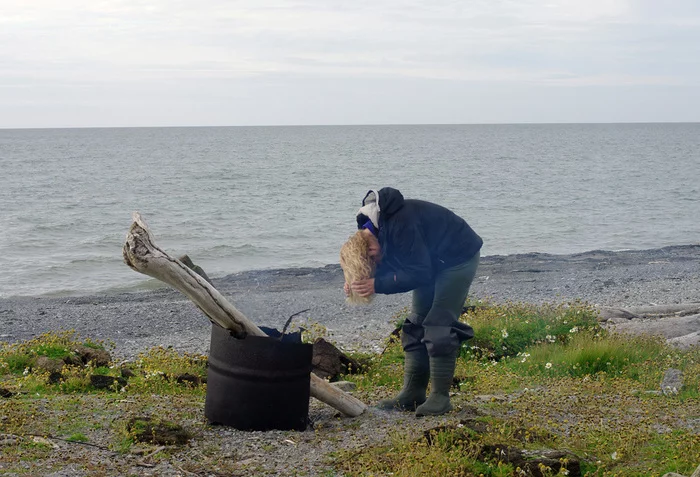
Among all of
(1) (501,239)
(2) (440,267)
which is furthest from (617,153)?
(2) (440,267)

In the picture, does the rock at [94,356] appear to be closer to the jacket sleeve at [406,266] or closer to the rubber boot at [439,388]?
the rubber boot at [439,388]

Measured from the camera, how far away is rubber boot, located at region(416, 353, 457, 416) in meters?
6.73

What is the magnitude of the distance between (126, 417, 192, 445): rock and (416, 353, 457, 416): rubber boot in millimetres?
2030

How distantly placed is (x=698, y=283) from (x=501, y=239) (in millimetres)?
11542

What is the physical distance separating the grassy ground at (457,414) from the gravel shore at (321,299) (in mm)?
2569

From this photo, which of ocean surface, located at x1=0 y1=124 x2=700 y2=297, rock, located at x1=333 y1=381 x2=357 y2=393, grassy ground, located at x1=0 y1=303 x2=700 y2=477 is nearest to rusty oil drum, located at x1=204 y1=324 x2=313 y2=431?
grassy ground, located at x1=0 y1=303 x2=700 y2=477

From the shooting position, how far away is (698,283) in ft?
60.9

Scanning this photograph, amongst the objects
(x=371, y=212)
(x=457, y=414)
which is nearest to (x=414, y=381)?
(x=457, y=414)

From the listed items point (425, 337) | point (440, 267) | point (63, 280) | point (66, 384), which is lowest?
point (63, 280)

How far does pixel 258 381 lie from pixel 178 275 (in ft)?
3.54

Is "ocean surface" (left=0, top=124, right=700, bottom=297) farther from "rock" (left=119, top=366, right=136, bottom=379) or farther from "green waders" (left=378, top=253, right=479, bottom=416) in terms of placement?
"green waders" (left=378, top=253, right=479, bottom=416)

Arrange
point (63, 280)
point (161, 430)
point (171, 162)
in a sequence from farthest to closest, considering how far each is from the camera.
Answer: point (171, 162) < point (63, 280) < point (161, 430)

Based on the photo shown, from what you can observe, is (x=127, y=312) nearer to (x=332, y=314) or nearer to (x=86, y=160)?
(x=332, y=314)

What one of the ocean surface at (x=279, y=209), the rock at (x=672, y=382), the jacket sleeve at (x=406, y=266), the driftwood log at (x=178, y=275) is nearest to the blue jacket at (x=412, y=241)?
the jacket sleeve at (x=406, y=266)
